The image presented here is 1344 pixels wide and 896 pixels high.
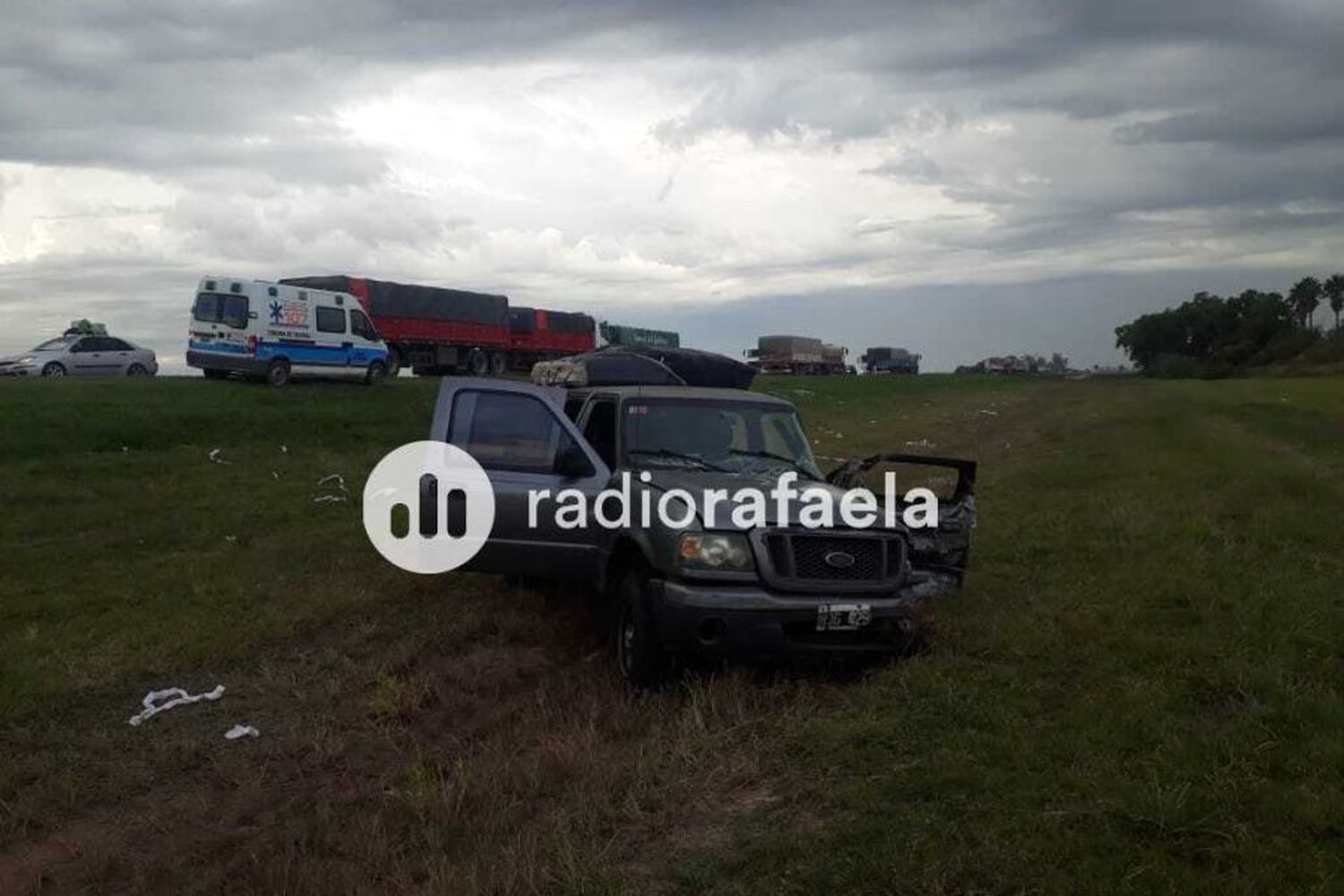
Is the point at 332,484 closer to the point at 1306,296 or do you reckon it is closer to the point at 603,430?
the point at 603,430

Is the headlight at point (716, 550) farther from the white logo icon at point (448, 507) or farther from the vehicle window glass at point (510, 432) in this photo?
the white logo icon at point (448, 507)

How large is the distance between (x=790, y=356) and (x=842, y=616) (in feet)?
252

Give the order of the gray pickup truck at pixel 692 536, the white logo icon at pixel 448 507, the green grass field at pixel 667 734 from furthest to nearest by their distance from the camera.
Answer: the white logo icon at pixel 448 507, the gray pickup truck at pixel 692 536, the green grass field at pixel 667 734

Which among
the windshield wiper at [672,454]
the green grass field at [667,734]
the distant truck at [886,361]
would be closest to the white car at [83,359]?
the green grass field at [667,734]

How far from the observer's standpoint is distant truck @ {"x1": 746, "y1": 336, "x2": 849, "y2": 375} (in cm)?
8181

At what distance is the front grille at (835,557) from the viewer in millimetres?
6539

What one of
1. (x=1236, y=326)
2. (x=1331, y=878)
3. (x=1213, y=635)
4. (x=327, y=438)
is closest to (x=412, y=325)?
(x=327, y=438)

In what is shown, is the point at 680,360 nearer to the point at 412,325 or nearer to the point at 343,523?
the point at 343,523

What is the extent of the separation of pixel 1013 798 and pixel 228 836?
11.3ft

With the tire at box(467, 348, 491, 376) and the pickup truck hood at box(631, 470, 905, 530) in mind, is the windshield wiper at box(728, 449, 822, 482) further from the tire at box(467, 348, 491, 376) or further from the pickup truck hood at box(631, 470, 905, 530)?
the tire at box(467, 348, 491, 376)

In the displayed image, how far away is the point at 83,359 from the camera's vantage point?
1286 inches

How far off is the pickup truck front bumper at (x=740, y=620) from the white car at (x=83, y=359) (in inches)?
1197

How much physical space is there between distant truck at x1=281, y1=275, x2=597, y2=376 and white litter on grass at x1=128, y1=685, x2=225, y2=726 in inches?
989

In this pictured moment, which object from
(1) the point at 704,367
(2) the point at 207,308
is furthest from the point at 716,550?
(2) the point at 207,308
